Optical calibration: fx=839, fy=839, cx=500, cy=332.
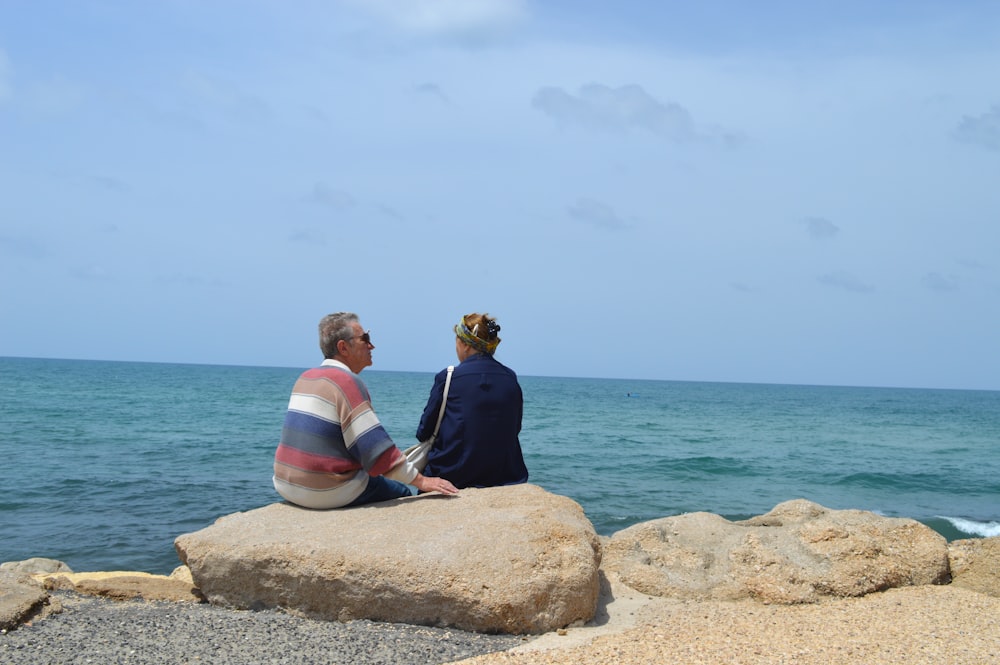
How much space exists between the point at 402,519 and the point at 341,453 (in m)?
0.62

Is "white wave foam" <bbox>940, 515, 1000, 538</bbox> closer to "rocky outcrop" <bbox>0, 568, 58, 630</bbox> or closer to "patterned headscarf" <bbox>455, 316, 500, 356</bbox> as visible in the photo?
"patterned headscarf" <bbox>455, 316, 500, 356</bbox>

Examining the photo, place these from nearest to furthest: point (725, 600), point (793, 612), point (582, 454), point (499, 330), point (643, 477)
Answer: point (793, 612) < point (725, 600) < point (499, 330) < point (643, 477) < point (582, 454)

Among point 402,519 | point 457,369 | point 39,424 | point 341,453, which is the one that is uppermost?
point 457,369

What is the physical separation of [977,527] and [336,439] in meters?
11.6

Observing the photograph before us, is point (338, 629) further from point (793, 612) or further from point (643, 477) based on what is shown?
point (643, 477)

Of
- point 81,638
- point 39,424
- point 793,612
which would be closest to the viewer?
point 81,638

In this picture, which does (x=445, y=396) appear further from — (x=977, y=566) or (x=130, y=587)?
(x=977, y=566)

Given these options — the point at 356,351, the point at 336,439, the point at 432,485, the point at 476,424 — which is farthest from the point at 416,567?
the point at 356,351

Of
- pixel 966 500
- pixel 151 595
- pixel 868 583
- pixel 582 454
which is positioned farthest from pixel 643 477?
pixel 151 595

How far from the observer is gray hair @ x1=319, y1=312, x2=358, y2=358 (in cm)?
584

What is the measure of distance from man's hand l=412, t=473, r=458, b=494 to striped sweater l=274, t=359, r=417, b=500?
0.41 ft

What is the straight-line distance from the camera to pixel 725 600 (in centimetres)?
579

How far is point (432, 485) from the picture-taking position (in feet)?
19.2

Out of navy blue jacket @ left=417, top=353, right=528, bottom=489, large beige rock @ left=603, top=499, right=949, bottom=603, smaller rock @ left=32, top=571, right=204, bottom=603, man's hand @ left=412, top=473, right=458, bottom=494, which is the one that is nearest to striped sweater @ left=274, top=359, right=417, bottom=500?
man's hand @ left=412, top=473, right=458, bottom=494
